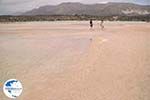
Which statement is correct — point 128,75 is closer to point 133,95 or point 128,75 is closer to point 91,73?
point 91,73

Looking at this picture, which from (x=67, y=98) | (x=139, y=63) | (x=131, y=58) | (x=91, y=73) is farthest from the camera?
(x=131, y=58)

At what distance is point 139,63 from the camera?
3.17m

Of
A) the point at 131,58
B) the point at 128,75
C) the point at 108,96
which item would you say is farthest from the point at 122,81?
the point at 131,58

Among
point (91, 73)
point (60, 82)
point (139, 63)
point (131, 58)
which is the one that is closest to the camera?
point (60, 82)

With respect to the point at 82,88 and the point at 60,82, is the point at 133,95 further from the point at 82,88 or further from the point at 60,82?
the point at 60,82

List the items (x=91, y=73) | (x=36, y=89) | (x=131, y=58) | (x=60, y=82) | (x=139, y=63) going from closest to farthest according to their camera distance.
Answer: (x=36, y=89) → (x=60, y=82) → (x=91, y=73) → (x=139, y=63) → (x=131, y=58)

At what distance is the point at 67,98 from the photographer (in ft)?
6.95

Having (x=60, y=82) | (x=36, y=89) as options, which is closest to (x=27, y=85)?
(x=36, y=89)

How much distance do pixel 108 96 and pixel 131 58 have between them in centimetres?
186

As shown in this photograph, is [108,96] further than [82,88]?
No

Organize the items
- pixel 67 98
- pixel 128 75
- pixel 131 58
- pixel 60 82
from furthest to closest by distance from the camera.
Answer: pixel 131 58 < pixel 128 75 < pixel 60 82 < pixel 67 98

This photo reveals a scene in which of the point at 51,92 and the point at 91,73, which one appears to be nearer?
the point at 51,92

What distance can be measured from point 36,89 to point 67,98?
0.28 metres

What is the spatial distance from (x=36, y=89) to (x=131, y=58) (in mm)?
1923
